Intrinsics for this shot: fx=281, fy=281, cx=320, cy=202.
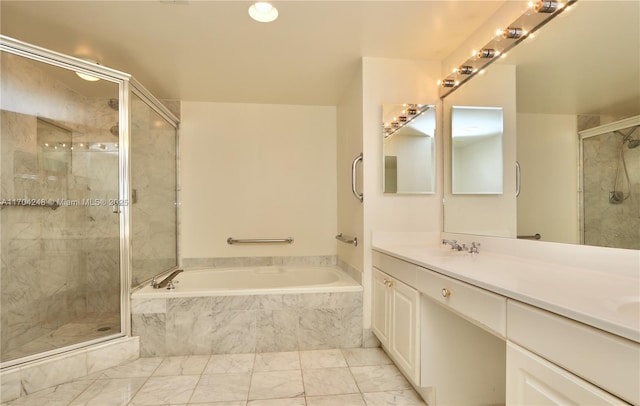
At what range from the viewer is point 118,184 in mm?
2107

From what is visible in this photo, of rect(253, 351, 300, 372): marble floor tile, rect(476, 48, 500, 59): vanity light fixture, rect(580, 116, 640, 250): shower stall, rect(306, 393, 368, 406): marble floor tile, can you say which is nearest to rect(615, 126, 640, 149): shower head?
rect(580, 116, 640, 250): shower stall

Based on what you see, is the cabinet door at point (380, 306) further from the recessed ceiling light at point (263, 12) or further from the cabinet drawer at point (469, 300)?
the recessed ceiling light at point (263, 12)

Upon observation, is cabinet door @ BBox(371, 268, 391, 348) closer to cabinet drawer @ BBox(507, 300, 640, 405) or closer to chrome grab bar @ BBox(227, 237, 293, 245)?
cabinet drawer @ BBox(507, 300, 640, 405)

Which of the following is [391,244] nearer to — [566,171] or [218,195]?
[566,171]

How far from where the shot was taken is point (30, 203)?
6.37 ft

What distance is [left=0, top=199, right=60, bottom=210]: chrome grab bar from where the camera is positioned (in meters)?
1.82

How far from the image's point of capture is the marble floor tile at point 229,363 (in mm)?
1853

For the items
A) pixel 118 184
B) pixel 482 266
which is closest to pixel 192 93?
pixel 118 184

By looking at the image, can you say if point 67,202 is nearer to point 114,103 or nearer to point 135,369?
point 114,103

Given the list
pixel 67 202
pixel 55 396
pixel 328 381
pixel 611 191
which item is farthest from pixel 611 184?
pixel 67 202

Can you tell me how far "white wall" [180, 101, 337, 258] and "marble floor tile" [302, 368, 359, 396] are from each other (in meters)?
1.39

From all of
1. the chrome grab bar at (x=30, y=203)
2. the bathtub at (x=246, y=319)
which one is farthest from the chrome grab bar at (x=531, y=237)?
the chrome grab bar at (x=30, y=203)

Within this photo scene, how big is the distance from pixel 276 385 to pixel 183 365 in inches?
27.9

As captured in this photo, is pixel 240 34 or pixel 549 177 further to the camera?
pixel 240 34
